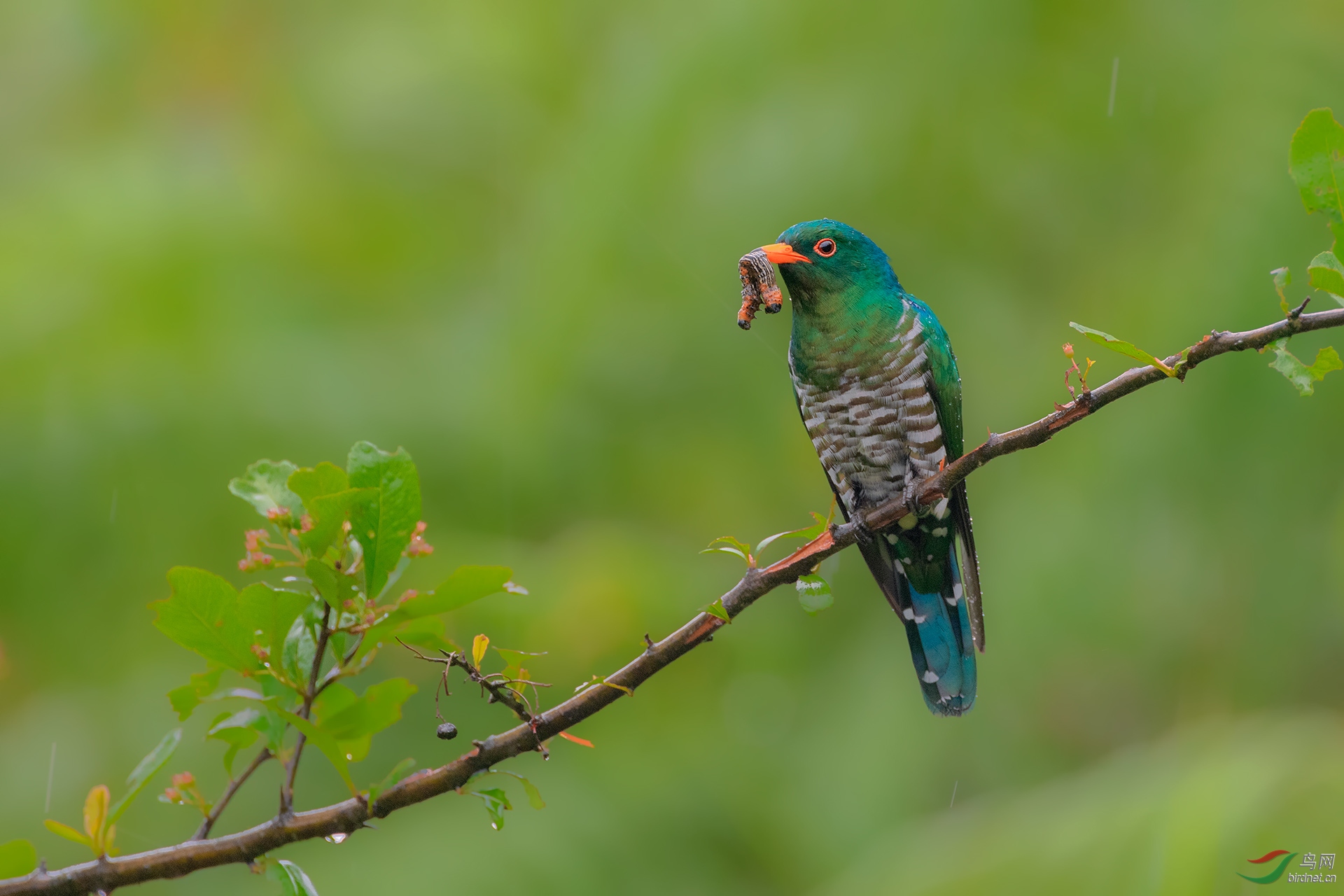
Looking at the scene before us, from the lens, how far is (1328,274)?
31.1 inches

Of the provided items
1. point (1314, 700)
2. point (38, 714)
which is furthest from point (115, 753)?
point (1314, 700)

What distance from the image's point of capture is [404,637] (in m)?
0.81

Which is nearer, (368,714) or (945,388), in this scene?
(368,714)

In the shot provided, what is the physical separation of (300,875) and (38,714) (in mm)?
2948

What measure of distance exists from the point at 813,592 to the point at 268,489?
477 mm

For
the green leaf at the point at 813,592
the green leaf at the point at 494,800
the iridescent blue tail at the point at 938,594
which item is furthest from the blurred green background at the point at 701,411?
the green leaf at the point at 494,800

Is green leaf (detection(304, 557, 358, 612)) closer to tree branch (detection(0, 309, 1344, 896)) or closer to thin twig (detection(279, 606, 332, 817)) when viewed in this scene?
thin twig (detection(279, 606, 332, 817))

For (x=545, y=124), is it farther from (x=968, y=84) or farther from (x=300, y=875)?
(x=300, y=875)

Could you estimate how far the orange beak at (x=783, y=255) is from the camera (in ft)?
4.82

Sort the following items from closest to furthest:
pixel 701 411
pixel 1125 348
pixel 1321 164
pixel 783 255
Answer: pixel 1125 348
pixel 1321 164
pixel 783 255
pixel 701 411

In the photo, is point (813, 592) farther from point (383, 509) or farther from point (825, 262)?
point (825, 262)

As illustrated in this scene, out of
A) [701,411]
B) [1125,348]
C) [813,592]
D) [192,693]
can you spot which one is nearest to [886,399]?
[813,592]

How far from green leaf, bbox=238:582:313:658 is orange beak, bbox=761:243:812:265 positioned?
0.85m

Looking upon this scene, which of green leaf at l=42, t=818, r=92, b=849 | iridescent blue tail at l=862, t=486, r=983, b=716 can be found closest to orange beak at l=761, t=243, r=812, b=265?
iridescent blue tail at l=862, t=486, r=983, b=716
